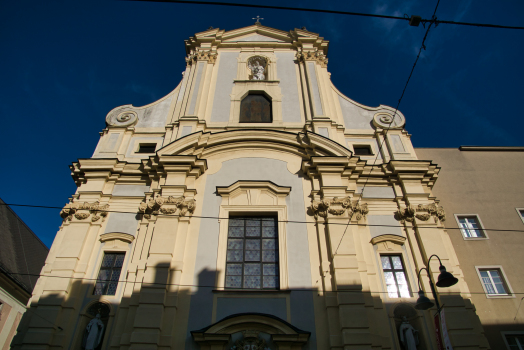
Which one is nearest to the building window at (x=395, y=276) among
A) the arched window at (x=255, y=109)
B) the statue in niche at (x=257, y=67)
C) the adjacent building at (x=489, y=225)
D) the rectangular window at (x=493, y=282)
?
the adjacent building at (x=489, y=225)

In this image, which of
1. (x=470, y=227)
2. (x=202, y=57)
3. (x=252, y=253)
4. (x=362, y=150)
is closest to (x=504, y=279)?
(x=470, y=227)

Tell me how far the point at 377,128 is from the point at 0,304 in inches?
669

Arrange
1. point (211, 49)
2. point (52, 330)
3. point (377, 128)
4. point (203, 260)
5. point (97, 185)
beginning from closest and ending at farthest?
point (52, 330) → point (203, 260) → point (97, 185) → point (377, 128) → point (211, 49)

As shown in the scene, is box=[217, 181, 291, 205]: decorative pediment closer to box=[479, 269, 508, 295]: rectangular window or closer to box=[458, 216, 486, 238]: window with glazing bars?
box=[458, 216, 486, 238]: window with glazing bars

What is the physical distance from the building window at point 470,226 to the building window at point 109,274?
34.4 feet

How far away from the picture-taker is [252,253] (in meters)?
12.0

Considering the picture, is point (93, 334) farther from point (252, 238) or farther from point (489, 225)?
point (489, 225)

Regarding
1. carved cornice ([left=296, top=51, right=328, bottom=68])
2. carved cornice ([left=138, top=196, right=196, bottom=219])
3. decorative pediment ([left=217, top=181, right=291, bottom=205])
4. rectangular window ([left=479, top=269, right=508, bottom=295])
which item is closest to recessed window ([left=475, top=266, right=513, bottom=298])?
rectangular window ([left=479, top=269, right=508, bottom=295])

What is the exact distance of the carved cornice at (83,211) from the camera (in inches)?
487

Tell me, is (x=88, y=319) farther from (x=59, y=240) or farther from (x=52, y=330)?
(x=59, y=240)

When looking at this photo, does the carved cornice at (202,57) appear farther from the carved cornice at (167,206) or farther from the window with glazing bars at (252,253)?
the window with glazing bars at (252,253)

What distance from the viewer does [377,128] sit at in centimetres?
1555

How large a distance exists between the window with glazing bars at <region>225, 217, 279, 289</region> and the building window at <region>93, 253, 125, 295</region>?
310cm

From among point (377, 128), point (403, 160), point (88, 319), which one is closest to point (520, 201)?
point (403, 160)
